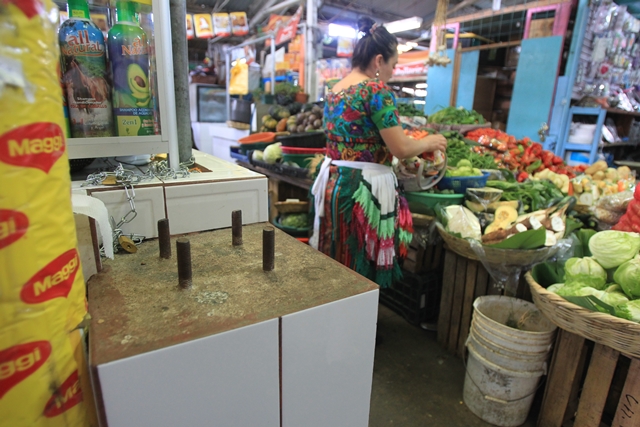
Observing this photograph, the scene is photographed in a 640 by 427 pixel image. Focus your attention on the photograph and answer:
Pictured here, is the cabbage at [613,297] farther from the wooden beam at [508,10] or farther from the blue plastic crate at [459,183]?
the wooden beam at [508,10]

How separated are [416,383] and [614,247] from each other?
1252 mm

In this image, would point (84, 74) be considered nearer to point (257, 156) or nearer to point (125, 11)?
point (125, 11)

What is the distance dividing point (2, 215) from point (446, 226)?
7.03 ft

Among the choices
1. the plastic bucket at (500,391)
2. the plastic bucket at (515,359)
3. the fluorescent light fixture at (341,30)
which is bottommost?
the plastic bucket at (500,391)

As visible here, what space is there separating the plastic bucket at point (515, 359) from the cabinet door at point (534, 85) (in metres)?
4.73

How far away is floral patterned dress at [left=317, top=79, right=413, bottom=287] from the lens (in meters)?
2.05

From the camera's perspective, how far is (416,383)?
2246 mm

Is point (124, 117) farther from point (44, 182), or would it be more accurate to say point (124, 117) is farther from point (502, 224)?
point (502, 224)

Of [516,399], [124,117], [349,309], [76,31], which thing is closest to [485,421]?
[516,399]

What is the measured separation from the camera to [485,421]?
2.00 meters

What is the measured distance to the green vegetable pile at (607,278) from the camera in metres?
1.51

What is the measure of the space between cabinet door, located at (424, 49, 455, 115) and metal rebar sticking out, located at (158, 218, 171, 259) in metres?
6.25

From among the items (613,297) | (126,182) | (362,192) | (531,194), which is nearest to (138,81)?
(126,182)

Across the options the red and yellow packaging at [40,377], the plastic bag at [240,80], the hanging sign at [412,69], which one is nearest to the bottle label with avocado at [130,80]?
the red and yellow packaging at [40,377]
